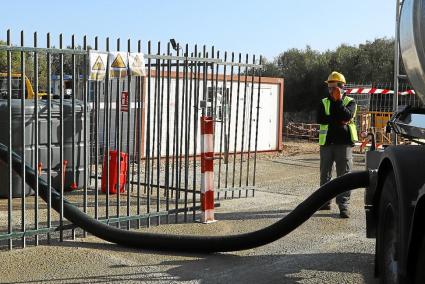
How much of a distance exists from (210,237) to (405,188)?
2928mm

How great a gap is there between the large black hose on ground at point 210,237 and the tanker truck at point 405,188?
76cm

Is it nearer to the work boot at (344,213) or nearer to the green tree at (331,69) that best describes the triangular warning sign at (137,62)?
the work boot at (344,213)

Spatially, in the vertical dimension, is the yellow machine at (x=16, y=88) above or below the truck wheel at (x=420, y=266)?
above

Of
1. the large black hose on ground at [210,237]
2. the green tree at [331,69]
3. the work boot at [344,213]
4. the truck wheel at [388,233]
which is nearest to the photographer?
the truck wheel at [388,233]

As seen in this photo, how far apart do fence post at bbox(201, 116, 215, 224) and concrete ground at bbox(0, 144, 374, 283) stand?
26 centimetres

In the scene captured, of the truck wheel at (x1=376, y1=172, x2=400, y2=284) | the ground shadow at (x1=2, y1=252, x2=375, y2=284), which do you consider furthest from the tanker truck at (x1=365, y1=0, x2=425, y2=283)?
the ground shadow at (x1=2, y1=252, x2=375, y2=284)

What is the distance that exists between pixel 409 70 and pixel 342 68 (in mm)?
34739

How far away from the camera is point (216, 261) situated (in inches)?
252

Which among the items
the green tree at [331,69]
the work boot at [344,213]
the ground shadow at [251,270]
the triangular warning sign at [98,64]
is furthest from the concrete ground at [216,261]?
Answer: the green tree at [331,69]

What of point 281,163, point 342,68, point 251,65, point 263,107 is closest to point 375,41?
point 342,68

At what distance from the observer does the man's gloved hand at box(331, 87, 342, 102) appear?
9125mm

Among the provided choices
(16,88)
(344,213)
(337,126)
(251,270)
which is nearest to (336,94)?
(337,126)

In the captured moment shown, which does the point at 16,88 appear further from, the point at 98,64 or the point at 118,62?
the point at 98,64

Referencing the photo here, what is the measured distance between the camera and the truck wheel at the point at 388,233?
426cm
